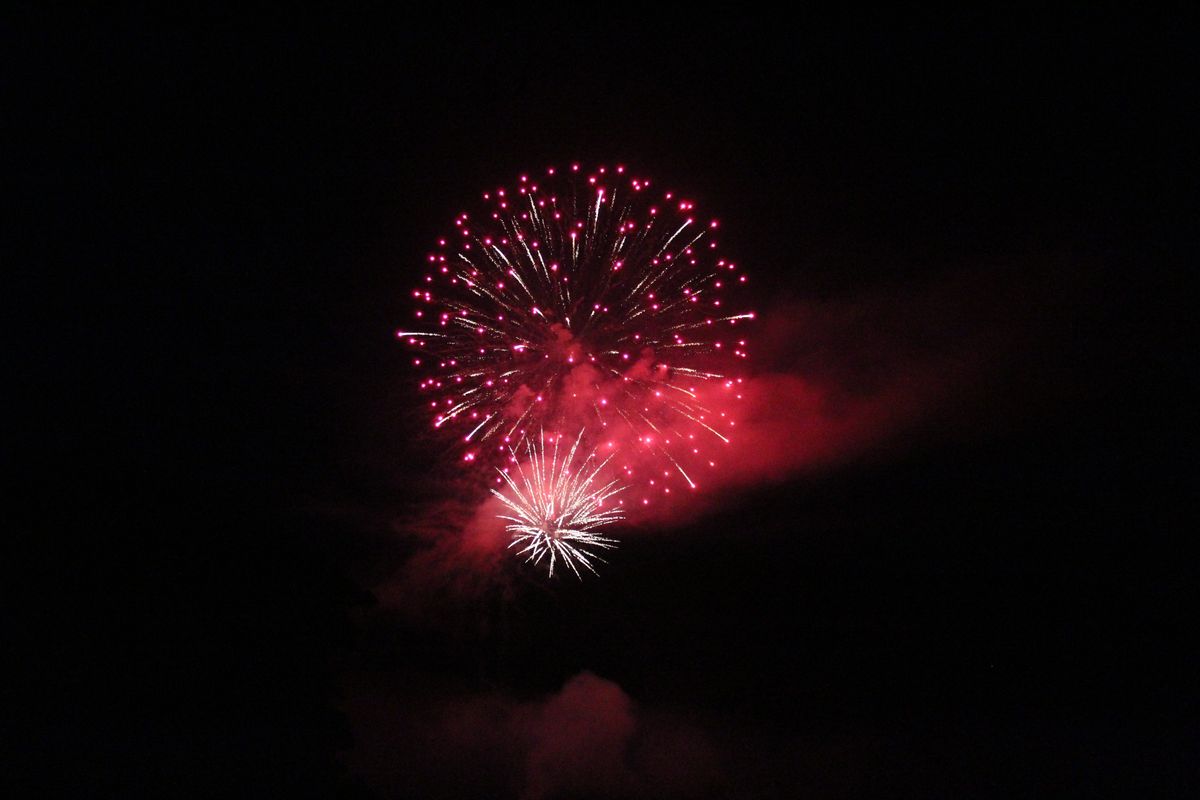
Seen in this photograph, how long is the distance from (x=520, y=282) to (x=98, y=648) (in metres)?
9.78

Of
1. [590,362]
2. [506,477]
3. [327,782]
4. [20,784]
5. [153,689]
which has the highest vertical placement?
[590,362]

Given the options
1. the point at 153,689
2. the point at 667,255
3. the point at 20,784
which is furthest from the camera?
the point at 153,689

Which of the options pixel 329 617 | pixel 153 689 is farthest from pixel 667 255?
pixel 153 689

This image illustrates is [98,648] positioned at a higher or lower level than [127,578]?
lower

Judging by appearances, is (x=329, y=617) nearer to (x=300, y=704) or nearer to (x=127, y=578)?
(x=300, y=704)

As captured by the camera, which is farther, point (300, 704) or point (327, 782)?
point (300, 704)

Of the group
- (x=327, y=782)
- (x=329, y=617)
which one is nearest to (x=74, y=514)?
(x=329, y=617)

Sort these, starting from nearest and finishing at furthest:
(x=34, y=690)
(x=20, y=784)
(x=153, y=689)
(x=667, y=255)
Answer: (x=667, y=255)
(x=20, y=784)
(x=34, y=690)
(x=153, y=689)

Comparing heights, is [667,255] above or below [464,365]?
above

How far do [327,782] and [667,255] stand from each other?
992 cm

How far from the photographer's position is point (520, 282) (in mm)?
10938

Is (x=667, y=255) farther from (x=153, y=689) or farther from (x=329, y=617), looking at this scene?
(x=153, y=689)

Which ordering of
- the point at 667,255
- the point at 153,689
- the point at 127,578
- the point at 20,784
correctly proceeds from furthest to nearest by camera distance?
the point at 127,578
the point at 153,689
the point at 20,784
the point at 667,255

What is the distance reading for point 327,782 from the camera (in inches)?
530
